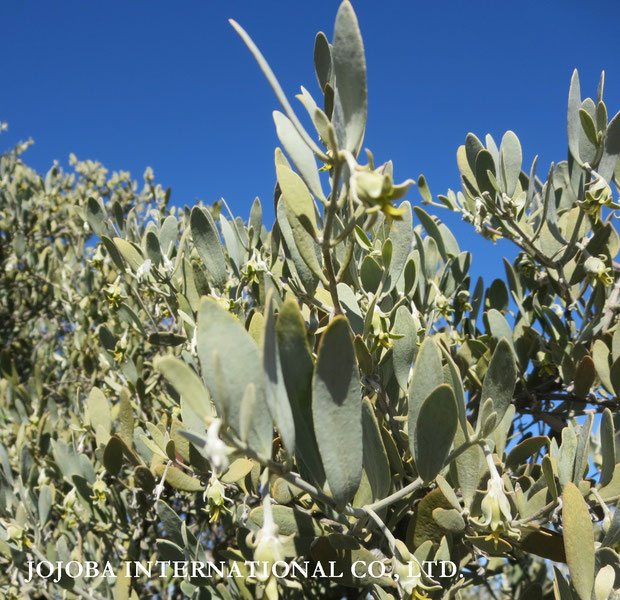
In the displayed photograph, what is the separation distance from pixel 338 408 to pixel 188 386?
0.23 metres

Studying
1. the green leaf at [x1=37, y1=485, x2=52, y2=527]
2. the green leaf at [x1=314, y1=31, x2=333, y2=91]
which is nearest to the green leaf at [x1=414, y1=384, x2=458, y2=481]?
the green leaf at [x1=314, y1=31, x2=333, y2=91]

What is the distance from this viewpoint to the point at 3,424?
110 inches

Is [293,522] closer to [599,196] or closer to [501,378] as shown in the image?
[501,378]

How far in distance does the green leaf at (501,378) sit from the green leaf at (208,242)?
0.89m

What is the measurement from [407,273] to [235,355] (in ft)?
3.15

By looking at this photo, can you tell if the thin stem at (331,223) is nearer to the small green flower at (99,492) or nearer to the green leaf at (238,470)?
the green leaf at (238,470)

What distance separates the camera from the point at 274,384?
683mm

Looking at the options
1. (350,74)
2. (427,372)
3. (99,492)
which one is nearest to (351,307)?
(427,372)

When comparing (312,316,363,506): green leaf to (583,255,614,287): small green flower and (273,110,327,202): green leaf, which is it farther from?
(583,255,614,287): small green flower

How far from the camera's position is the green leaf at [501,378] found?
3.08 feet

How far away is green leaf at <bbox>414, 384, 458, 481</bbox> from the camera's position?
2.67ft

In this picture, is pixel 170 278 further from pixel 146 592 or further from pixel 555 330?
pixel 146 592

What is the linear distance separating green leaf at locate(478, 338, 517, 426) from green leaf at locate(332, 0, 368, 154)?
0.45 meters

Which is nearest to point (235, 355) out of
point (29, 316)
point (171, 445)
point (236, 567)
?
point (171, 445)
